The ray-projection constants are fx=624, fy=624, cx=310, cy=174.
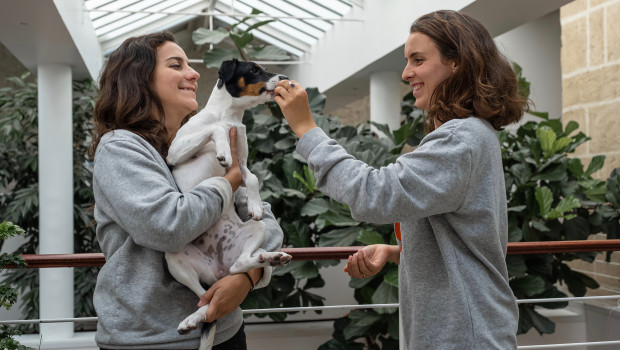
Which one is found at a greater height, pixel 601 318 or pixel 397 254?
pixel 397 254

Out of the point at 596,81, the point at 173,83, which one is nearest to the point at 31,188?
the point at 596,81

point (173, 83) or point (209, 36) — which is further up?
point (209, 36)

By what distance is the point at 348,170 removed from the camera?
1152 mm

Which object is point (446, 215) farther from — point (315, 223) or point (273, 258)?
point (315, 223)

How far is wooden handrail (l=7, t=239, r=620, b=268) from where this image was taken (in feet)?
6.57

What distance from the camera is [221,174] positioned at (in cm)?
128

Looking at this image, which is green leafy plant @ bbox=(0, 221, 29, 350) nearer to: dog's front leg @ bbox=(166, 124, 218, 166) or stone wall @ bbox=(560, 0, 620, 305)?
dog's front leg @ bbox=(166, 124, 218, 166)

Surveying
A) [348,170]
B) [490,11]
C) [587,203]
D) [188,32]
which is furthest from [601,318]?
[188,32]

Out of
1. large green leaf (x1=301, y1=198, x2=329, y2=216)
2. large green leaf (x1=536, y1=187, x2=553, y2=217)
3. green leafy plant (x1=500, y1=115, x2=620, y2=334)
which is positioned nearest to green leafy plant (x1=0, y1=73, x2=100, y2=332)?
large green leaf (x1=301, y1=198, x2=329, y2=216)

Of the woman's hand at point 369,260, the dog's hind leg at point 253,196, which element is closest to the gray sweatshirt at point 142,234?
the dog's hind leg at point 253,196

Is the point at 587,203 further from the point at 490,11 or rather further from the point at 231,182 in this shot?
the point at 231,182

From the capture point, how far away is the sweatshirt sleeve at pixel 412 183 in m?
1.13

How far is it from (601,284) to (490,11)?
2.40 meters

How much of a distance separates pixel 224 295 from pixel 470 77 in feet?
2.10
